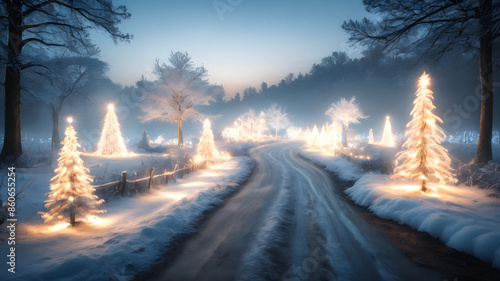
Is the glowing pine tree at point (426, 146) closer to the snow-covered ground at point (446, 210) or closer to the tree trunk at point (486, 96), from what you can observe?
the snow-covered ground at point (446, 210)

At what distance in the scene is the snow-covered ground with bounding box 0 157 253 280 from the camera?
4.29m

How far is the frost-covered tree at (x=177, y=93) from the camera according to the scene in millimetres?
27016

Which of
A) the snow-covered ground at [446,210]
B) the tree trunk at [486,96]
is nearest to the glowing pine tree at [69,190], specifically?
the snow-covered ground at [446,210]

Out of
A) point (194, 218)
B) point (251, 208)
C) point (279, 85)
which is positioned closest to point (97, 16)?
point (194, 218)

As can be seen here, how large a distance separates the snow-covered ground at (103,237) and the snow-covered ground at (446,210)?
671 centimetres

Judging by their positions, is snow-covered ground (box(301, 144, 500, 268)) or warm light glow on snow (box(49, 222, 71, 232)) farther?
warm light glow on snow (box(49, 222, 71, 232))

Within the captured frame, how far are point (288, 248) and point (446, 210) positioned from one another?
17.4 feet

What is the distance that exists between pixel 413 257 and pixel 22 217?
409 inches

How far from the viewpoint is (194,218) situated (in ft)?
25.3

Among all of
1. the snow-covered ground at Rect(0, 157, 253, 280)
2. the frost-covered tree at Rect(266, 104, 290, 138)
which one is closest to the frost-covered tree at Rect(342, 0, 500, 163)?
the snow-covered ground at Rect(0, 157, 253, 280)

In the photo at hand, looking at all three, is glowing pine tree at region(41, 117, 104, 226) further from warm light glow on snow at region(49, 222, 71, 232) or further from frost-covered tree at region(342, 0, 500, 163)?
frost-covered tree at region(342, 0, 500, 163)

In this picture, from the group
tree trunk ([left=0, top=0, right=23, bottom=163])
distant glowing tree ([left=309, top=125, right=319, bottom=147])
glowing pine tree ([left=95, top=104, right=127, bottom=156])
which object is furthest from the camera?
distant glowing tree ([left=309, top=125, right=319, bottom=147])

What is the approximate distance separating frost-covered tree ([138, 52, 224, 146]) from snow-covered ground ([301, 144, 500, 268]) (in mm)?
22022

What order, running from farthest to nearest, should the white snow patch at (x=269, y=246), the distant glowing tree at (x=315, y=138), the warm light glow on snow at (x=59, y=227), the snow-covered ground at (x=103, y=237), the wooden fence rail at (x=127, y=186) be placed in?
the distant glowing tree at (x=315, y=138) → the wooden fence rail at (x=127, y=186) → the warm light glow on snow at (x=59, y=227) → the white snow patch at (x=269, y=246) → the snow-covered ground at (x=103, y=237)
